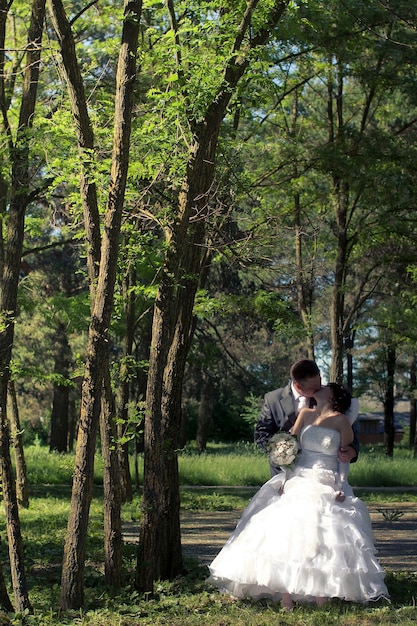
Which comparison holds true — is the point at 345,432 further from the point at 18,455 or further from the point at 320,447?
the point at 18,455

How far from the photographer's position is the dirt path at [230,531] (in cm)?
1256

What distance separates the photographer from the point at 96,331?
851 cm

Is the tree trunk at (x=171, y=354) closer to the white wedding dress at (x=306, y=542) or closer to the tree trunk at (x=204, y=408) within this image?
the white wedding dress at (x=306, y=542)

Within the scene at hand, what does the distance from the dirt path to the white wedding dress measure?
10.1 feet

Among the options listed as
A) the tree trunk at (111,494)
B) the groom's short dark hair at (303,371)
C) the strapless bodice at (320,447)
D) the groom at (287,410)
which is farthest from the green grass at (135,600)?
the groom's short dark hair at (303,371)

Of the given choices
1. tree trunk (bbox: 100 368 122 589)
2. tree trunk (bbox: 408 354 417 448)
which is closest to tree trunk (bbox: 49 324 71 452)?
tree trunk (bbox: 408 354 417 448)

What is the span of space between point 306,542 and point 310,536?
66 mm

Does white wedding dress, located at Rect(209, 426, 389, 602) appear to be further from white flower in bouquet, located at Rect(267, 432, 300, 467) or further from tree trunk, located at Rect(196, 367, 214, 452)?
tree trunk, located at Rect(196, 367, 214, 452)

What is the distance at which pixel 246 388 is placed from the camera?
42844 mm

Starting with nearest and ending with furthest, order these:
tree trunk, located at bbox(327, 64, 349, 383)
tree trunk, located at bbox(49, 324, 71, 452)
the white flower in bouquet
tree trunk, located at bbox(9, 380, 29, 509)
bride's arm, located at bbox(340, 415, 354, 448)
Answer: the white flower in bouquet, bride's arm, located at bbox(340, 415, 354, 448), tree trunk, located at bbox(9, 380, 29, 509), tree trunk, located at bbox(327, 64, 349, 383), tree trunk, located at bbox(49, 324, 71, 452)

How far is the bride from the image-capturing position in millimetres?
8258

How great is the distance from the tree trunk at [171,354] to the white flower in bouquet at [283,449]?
137 cm

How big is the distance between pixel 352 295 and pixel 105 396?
29425 mm

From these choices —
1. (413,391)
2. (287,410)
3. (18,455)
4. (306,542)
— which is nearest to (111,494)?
(287,410)
